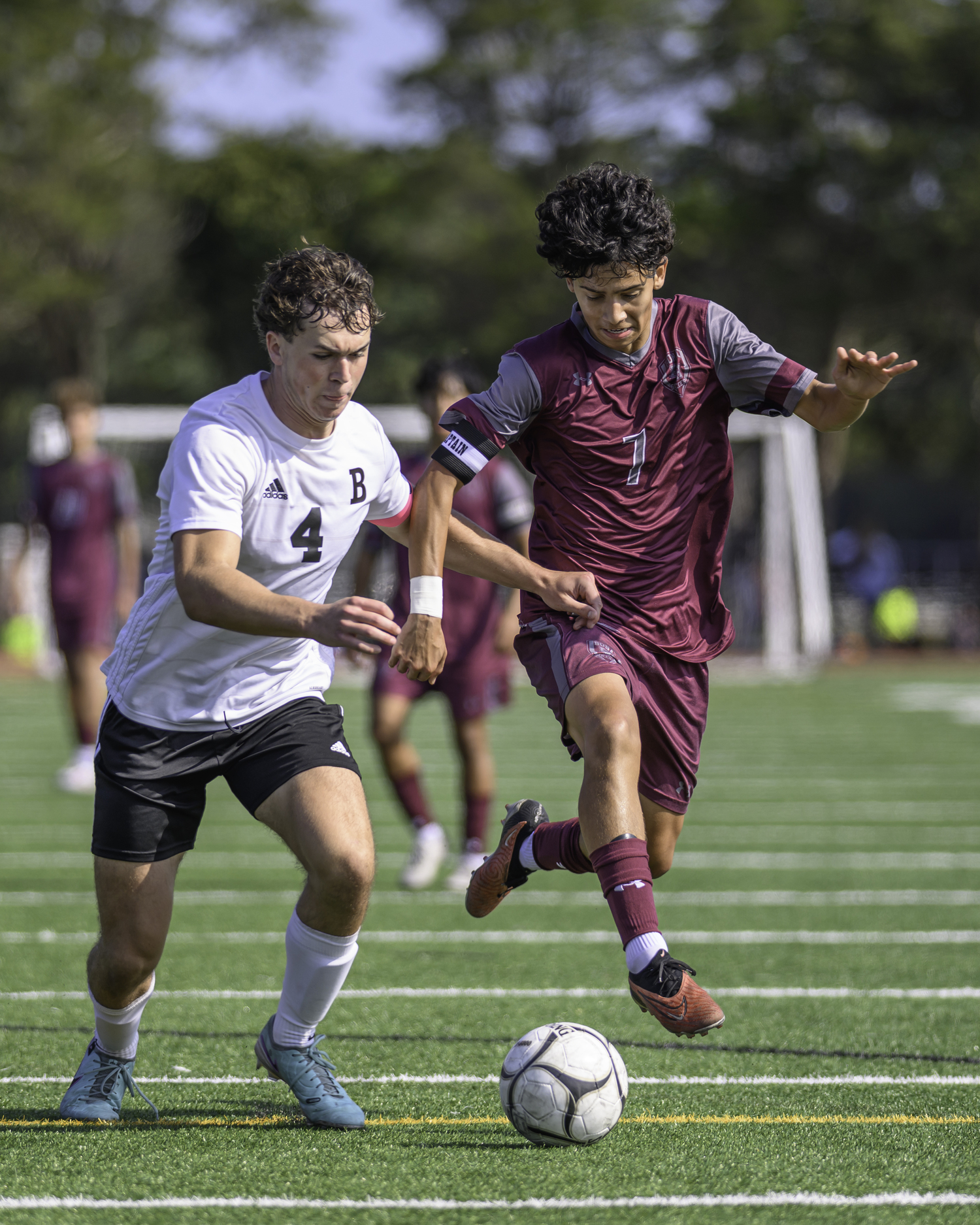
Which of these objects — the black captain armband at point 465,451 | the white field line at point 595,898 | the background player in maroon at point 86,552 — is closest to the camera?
the black captain armband at point 465,451

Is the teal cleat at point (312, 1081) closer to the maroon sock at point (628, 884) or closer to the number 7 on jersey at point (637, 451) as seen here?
the maroon sock at point (628, 884)

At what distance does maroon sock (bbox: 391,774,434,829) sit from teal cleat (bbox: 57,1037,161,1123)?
12.8 ft

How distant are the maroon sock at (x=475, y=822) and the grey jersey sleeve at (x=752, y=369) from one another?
393 cm

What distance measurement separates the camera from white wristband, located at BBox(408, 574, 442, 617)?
4.20m

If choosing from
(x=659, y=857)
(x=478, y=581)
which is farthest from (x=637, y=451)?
(x=478, y=581)

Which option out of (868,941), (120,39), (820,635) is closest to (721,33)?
(120,39)

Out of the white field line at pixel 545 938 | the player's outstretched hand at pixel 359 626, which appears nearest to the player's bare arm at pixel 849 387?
the player's outstretched hand at pixel 359 626

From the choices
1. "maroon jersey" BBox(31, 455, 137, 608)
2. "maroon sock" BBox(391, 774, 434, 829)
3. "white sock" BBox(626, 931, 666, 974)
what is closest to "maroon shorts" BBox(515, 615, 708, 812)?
"white sock" BBox(626, 931, 666, 974)

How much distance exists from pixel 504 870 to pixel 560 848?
0.78ft

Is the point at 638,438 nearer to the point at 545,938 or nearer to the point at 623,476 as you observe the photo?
the point at 623,476

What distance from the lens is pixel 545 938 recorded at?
22.8 ft

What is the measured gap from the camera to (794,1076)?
4535 millimetres

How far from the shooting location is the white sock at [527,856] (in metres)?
4.65

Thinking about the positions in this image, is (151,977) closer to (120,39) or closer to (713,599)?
(713,599)
